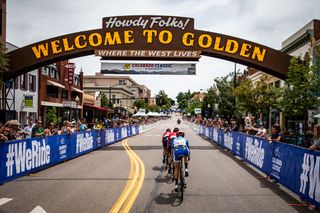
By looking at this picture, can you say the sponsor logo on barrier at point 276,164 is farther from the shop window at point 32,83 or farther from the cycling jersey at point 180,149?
the shop window at point 32,83

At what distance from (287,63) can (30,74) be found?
89.5 ft

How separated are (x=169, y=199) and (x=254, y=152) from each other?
7.03 m

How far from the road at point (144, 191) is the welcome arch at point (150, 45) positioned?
10367 mm

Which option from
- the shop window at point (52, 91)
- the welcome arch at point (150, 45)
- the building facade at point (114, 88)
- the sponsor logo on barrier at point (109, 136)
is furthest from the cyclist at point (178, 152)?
the building facade at point (114, 88)

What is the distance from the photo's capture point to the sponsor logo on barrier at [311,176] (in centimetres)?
833

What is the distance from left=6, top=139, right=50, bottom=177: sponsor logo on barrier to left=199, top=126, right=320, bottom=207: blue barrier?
789 centimetres

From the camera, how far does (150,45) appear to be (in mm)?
24359

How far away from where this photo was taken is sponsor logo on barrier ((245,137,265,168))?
13995 mm

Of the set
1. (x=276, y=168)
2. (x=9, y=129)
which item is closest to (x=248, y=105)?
(x=276, y=168)

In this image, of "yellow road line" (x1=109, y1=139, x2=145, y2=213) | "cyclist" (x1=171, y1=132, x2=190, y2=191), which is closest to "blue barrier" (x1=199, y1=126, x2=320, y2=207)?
"cyclist" (x1=171, y1=132, x2=190, y2=191)

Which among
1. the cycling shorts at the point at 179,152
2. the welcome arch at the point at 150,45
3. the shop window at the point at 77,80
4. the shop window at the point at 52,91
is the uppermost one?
the shop window at the point at 77,80

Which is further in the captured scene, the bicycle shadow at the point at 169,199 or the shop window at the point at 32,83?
the shop window at the point at 32,83

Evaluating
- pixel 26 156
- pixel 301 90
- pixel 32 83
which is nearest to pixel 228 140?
pixel 301 90

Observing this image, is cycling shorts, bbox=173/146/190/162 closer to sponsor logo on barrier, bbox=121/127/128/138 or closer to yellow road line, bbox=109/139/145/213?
yellow road line, bbox=109/139/145/213
